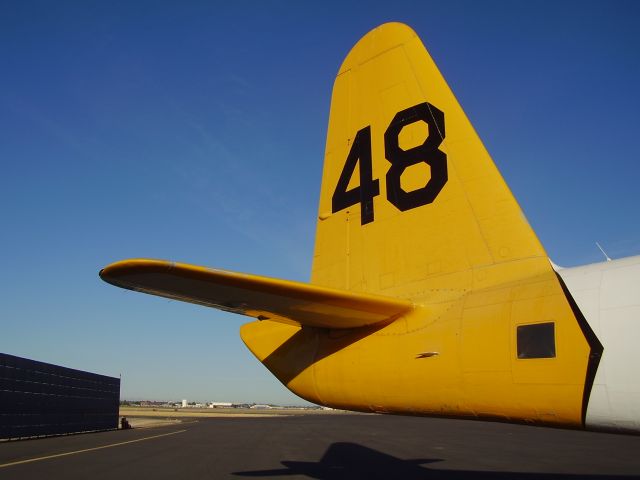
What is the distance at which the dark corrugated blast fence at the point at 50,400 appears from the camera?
23547 mm

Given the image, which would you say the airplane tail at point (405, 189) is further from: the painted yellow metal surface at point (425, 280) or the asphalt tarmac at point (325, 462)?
the asphalt tarmac at point (325, 462)

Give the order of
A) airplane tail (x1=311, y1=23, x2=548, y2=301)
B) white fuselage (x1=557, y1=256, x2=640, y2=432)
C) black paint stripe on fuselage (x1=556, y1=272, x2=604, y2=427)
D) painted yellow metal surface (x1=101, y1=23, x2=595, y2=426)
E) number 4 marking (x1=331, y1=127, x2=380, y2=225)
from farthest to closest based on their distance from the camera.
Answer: number 4 marking (x1=331, y1=127, x2=380, y2=225)
airplane tail (x1=311, y1=23, x2=548, y2=301)
painted yellow metal surface (x1=101, y1=23, x2=595, y2=426)
black paint stripe on fuselage (x1=556, y1=272, x2=604, y2=427)
white fuselage (x1=557, y1=256, x2=640, y2=432)

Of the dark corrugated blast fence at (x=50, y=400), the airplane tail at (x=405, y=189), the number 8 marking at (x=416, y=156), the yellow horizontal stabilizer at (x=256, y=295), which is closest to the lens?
the yellow horizontal stabilizer at (x=256, y=295)

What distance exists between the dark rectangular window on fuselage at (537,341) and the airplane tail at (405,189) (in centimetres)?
83

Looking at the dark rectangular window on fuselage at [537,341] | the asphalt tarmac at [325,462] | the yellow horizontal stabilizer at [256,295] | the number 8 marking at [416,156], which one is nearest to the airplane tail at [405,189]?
the number 8 marking at [416,156]

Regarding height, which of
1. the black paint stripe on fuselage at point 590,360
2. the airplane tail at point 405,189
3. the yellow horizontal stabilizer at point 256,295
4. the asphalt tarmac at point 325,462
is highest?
the airplane tail at point 405,189

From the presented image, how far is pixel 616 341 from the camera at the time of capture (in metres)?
3.76

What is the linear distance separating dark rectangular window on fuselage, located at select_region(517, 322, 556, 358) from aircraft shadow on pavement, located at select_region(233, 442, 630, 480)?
8.34 meters

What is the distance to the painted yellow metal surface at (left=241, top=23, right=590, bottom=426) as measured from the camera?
4.34 meters

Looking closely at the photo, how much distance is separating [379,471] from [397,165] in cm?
927

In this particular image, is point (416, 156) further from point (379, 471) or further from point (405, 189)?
point (379, 471)

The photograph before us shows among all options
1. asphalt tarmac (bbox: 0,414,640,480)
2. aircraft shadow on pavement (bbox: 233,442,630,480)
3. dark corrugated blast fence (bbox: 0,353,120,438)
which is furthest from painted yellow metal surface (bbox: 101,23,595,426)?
dark corrugated blast fence (bbox: 0,353,120,438)

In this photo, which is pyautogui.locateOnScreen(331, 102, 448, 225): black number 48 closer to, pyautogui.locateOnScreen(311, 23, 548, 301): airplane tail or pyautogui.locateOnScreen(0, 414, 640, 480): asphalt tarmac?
pyautogui.locateOnScreen(311, 23, 548, 301): airplane tail

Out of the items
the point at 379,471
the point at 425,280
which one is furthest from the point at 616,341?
the point at 379,471
